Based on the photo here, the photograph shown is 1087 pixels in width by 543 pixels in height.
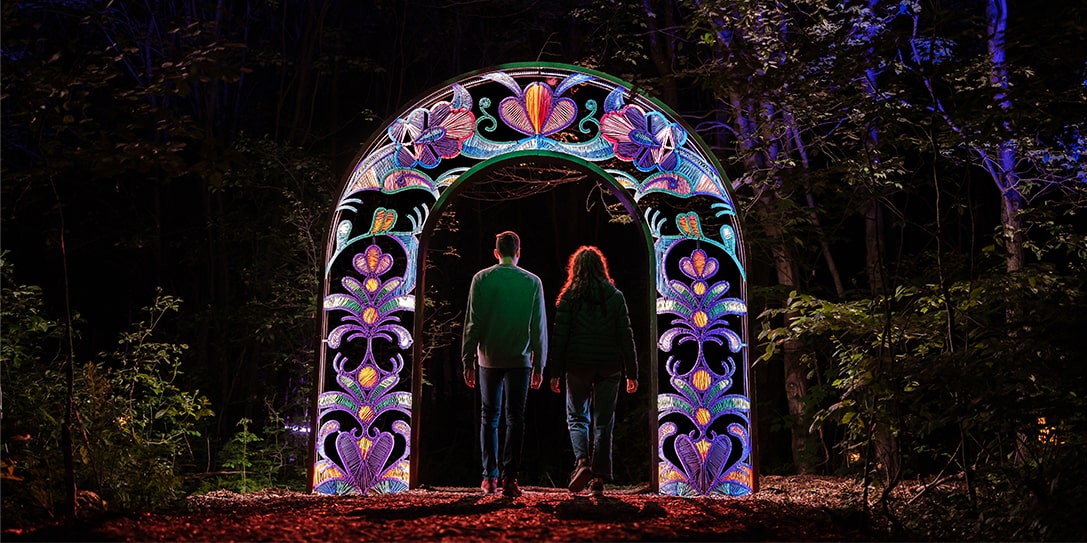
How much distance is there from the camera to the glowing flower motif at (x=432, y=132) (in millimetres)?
6715

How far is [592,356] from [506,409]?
634mm

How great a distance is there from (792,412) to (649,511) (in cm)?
557

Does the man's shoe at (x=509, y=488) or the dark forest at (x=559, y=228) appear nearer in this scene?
the dark forest at (x=559, y=228)

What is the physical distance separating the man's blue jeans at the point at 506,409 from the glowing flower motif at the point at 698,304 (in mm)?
1284

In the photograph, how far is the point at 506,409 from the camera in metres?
5.71

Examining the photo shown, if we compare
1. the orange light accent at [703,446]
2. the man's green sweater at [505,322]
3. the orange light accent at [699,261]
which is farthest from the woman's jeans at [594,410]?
the orange light accent at [699,261]

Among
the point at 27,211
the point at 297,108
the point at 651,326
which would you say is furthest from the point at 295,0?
the point at 651,326

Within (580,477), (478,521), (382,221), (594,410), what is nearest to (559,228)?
(382,221)

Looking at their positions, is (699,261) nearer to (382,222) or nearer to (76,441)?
(382,222)

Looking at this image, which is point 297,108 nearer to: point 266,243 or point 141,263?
point 266,243

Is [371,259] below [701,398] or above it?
above

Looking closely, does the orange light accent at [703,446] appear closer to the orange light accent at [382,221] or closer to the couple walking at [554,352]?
the couple walking at [554,352]

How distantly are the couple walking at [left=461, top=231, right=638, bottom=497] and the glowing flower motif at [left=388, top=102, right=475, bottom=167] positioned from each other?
51.3 inches

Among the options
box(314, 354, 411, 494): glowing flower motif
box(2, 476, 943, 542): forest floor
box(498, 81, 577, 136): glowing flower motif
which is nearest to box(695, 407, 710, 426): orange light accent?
box(2, 476, 943, 542): forest floor
